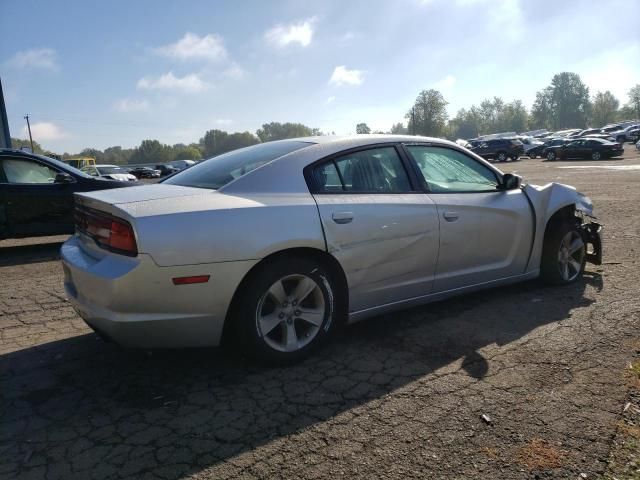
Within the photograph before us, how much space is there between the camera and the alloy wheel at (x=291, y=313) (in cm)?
313

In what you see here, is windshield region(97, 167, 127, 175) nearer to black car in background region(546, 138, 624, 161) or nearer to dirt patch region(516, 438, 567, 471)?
black car in background region(546, 138, 624, 161)

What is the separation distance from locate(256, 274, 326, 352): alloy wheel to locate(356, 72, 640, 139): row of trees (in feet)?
390

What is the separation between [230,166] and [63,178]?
5125mm

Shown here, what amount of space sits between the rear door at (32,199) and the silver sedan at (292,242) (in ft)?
14.5

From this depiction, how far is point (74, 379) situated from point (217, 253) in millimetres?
1268

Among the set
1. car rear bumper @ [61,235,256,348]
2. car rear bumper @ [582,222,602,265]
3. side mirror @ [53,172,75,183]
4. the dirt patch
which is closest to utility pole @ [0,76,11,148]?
side mirror @ [53,172,75,183]

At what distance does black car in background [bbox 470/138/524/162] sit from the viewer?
38781 mm

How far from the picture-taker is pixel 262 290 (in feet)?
9.98

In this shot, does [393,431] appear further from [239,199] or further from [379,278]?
[239,199]

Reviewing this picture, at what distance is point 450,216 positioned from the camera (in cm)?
388

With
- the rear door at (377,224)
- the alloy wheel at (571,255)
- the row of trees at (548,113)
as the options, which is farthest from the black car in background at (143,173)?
the row of trees at (548,113)

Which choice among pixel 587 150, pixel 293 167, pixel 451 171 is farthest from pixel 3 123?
pixel 587 150

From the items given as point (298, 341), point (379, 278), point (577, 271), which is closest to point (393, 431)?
point (298, 341)

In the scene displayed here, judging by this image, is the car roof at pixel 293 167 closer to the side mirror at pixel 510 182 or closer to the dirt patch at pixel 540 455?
the side mirror at pixel 510 182
